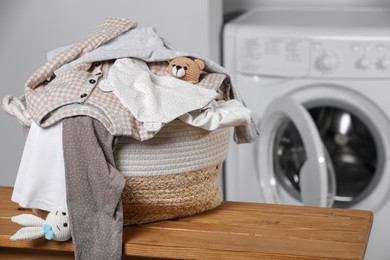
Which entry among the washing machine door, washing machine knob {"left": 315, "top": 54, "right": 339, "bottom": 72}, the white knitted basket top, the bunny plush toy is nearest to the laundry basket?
the white knitted basket top

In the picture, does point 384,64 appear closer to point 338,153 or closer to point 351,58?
point 351,58

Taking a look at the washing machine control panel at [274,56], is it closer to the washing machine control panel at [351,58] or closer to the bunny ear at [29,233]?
the washing machine control panel at [351,58]

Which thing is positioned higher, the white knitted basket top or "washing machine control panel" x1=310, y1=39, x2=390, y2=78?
the white knitted basket top

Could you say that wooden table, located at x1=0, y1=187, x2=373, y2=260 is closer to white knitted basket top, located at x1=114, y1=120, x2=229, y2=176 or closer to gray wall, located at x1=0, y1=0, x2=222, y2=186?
white knitted basket top, located at x1=114, y1=120, x2=229, y2=176

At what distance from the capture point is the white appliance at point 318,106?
2.69 meters

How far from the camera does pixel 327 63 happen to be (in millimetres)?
2719

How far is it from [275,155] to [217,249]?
5.06 feet

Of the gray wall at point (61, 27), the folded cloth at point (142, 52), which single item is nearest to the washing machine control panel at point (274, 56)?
the gray wall at point (61, 27)

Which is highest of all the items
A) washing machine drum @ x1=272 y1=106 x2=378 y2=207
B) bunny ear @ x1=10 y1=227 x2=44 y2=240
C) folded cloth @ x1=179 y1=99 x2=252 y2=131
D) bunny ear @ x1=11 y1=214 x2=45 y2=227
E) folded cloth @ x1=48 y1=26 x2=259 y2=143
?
folded cloth @ x1=48 y1=26 x2=259 y2=143

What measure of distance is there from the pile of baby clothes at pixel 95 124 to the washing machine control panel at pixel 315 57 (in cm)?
132

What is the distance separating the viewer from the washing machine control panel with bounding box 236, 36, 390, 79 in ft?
8.80

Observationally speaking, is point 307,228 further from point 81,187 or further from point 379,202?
point 379,202

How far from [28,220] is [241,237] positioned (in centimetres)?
37

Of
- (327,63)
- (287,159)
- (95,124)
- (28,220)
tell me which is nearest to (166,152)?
(95,124)
